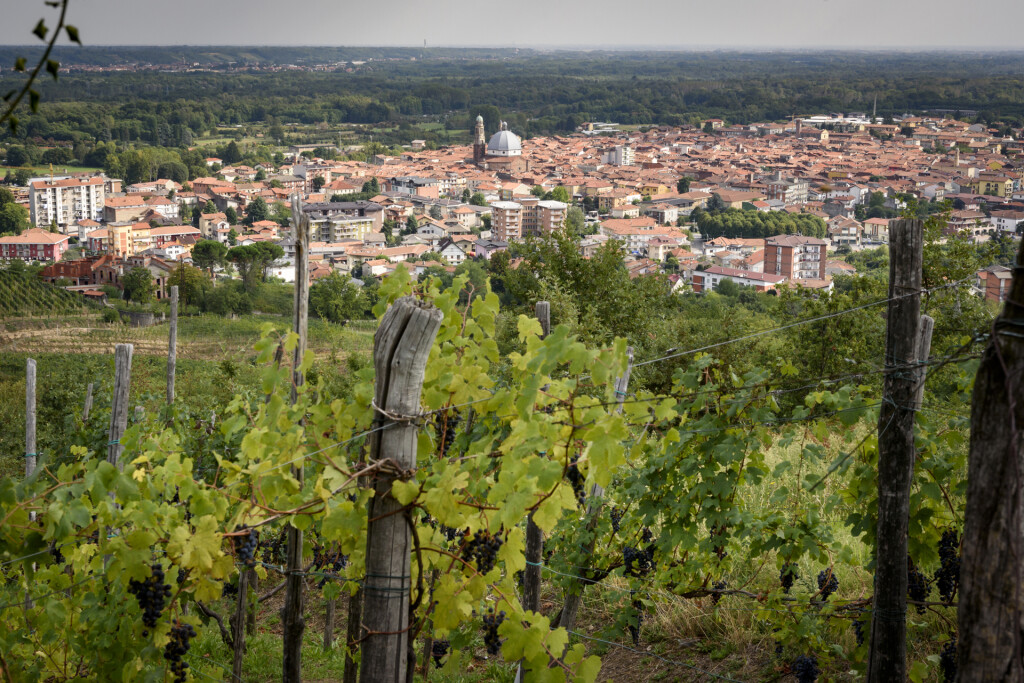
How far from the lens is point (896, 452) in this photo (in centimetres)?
143

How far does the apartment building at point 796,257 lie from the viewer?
3195 cm

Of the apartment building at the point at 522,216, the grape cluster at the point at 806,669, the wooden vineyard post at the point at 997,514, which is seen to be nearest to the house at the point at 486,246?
the apartment building at the point at 522,216

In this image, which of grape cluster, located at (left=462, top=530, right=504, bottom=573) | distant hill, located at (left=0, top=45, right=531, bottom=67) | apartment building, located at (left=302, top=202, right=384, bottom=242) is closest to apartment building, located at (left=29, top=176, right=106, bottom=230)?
apartment building, located at (left=302, top=202, right=384, bottom=242)

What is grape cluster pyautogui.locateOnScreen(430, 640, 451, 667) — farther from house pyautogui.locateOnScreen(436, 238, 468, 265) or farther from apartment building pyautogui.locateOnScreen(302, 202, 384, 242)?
apartment building pyautogui.locateOnScreen(302, 202, 384, 242)

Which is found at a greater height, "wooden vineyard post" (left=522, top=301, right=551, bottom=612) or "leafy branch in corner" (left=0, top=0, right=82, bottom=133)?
"leafy branch in corner" (left=0, top=0, right=82, bottom=133)

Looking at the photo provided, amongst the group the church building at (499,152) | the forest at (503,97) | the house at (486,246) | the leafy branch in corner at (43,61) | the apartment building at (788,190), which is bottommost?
the house at (486,246)

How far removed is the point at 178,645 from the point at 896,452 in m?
1.24

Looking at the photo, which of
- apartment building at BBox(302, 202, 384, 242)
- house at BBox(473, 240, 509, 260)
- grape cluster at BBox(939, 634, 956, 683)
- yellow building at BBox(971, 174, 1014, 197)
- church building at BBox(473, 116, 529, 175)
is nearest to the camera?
grape cluster at BBox(939, 634, 956, 683)

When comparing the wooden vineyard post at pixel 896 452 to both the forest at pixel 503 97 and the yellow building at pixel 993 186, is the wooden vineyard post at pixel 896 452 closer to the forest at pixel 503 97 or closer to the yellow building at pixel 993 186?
the yellow building at pixel 993 186

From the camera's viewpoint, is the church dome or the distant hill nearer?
the church dome

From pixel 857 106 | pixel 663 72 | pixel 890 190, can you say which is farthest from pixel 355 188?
pixel 663 72

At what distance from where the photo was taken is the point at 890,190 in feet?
143

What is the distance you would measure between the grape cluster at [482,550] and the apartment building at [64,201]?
44.7 m

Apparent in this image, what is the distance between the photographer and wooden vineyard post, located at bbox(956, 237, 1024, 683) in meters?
0.93
